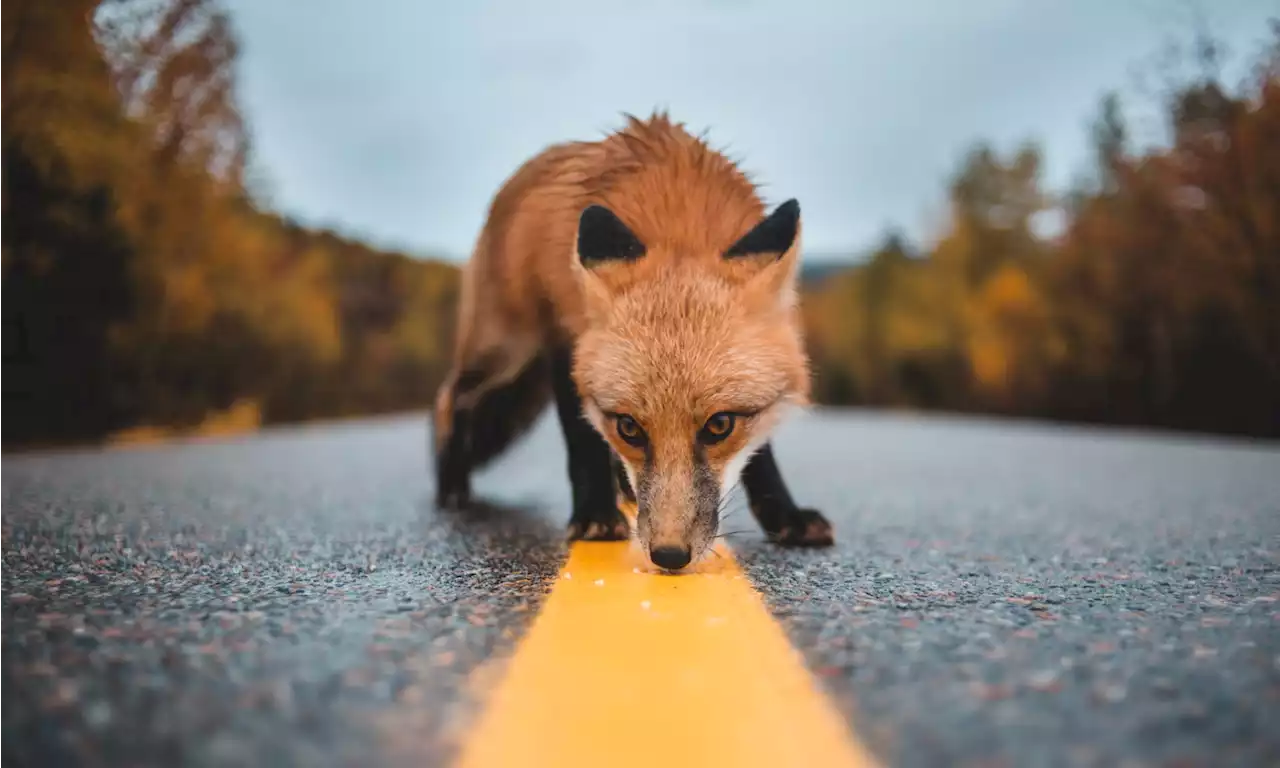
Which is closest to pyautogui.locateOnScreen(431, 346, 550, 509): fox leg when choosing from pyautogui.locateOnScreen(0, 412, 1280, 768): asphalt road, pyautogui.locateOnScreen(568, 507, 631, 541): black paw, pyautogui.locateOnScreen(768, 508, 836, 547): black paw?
pyautogui.locateOnScreen(0, 412, 1280, 768): asphalt road

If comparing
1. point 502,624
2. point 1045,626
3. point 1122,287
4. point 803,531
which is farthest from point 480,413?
point 1122,287

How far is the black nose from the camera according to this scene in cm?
310

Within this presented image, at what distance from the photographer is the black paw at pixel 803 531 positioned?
164 inches

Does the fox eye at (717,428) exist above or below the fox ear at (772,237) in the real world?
below

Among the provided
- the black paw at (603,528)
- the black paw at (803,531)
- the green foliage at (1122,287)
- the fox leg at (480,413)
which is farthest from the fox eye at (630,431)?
the green foliage at (1122,287)

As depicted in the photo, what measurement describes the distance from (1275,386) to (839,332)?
3854 centimetres

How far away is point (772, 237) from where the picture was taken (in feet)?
12.3

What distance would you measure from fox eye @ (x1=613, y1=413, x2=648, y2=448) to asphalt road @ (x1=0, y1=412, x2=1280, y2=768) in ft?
1.83

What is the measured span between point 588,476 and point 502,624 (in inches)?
65.6

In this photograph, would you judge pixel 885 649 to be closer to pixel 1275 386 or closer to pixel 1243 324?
pixel 1275 386

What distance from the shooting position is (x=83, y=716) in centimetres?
183

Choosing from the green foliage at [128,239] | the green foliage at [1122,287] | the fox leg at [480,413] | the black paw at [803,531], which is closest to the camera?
the black paw at [803,531]

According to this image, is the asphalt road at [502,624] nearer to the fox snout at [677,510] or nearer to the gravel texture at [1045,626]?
the gravel texture at [1045,626]

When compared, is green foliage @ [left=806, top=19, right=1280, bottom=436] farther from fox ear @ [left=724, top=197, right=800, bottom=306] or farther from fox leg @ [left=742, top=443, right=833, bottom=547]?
fox ear @ [left=724, top=197, right=800, bottom=306]
